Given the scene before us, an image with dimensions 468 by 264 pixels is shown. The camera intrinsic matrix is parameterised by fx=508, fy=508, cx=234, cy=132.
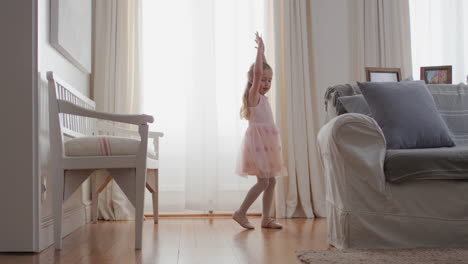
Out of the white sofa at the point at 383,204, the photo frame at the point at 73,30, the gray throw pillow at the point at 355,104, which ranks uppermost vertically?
the photo frame at the point at 73,30

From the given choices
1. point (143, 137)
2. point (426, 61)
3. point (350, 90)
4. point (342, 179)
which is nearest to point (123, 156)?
point (143, 137)

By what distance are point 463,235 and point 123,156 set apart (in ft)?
4.94

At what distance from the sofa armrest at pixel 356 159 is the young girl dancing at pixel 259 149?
85 cm

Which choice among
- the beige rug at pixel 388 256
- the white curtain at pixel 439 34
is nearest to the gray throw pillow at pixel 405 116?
the beige rug at pixel 388 256

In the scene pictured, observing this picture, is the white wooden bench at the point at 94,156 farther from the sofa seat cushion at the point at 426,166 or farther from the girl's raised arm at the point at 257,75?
the sofa seat cushion at the point at 426,166

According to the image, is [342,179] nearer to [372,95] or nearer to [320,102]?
[372,95]

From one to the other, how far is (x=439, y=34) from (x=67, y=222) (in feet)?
10.6

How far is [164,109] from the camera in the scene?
3814 mm

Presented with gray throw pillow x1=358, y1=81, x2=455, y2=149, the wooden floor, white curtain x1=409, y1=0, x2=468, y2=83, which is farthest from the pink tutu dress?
white curtain x1=409, y1=0, x2=468, y2=83

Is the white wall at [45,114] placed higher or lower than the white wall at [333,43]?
lower

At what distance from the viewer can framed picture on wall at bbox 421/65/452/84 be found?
3.38 metres

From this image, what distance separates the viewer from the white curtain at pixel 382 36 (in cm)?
397
